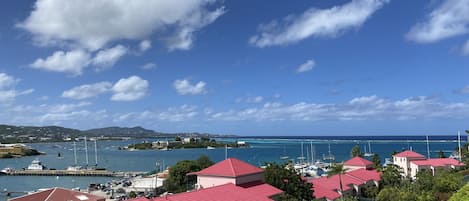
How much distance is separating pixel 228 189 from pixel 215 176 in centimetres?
579

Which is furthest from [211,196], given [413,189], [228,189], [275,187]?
[413,189]

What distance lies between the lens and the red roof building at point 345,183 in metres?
48.8

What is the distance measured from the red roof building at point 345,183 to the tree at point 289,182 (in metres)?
2.11

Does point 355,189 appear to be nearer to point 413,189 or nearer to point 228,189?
point 413,189

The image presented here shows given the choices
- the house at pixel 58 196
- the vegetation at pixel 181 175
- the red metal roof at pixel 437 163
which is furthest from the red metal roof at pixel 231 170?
the red metal roof at pixel 437 163

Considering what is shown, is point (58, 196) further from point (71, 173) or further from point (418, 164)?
point (71, 173)

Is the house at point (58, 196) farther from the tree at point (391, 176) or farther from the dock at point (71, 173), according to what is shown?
the dock at point (71, 173)

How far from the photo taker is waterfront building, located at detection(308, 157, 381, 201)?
4908 cm

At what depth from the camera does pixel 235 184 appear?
42250 millimetres

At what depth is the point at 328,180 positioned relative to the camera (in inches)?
2216

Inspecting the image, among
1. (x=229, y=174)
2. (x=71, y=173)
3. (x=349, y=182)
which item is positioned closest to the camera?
(x=229, y=174)

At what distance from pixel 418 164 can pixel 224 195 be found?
141 ft

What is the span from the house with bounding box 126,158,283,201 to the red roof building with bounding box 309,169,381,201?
7052 mm

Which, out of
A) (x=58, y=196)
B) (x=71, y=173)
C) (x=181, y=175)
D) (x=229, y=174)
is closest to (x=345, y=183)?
(x=229, y=174)
